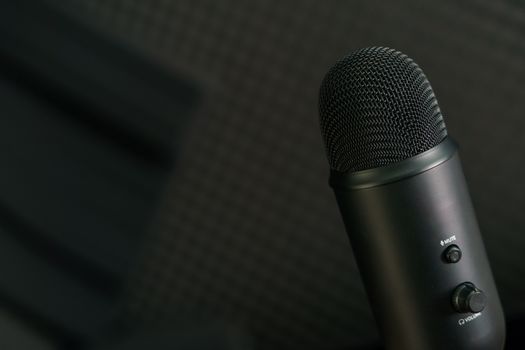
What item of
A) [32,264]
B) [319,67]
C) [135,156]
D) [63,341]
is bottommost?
[63,341]

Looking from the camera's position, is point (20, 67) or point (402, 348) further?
point (20, 67)

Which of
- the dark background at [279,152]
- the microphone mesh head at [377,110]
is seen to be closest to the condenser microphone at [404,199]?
the microphone mesh head at [377,110]

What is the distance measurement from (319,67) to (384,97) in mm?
605

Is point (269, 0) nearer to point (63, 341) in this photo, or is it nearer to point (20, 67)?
point (20, 67)

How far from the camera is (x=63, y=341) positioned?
0.83 metres

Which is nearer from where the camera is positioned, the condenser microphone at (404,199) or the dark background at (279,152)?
the condenser microphone at (404,199)

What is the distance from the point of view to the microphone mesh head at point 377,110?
11.4 inches

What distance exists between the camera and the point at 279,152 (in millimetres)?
909

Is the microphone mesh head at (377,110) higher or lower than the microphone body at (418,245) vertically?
higher

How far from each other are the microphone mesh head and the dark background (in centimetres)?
57

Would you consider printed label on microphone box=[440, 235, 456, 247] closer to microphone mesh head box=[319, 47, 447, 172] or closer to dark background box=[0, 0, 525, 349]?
microphone mesh head box=[319, 47, 447, 172]

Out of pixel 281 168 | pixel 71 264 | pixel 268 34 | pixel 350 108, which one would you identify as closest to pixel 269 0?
pixel 268 34

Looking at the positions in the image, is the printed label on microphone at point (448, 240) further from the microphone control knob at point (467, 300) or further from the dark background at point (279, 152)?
the dark background at point (279, 152)

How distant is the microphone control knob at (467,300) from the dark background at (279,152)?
0.55 meters
